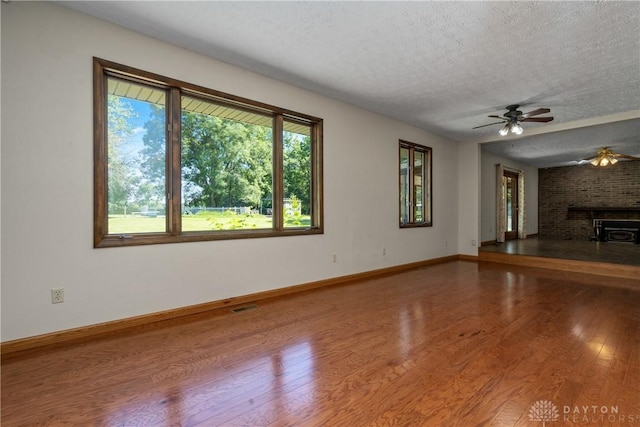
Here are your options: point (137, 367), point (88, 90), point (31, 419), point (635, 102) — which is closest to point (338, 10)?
point (88, 90)

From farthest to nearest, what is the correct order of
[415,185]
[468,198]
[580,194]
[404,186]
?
[580,194] < [468,198] < [415,185] < [404,186]

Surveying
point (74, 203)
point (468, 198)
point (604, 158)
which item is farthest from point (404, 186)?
point (604, 158)

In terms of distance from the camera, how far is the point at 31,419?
1.59 meters

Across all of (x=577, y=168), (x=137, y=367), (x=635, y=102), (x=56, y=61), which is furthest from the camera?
(x=577, y=168)

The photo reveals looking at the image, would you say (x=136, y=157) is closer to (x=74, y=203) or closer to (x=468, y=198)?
(x=74, y=203)

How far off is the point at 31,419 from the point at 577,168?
13.3 meters

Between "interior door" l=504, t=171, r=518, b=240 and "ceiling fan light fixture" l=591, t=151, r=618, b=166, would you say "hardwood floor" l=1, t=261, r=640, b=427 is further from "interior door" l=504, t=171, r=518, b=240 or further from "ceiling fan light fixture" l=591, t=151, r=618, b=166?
"interior door" l=504, t=171, r=518, b=240

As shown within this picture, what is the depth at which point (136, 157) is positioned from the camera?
2.99 metres

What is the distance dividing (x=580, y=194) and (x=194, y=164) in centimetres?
1191

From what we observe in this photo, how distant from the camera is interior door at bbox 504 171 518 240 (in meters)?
9.10

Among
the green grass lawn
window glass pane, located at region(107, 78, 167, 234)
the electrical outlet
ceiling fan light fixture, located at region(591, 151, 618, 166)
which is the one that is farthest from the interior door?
the electrical outlet

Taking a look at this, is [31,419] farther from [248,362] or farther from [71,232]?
[71,232]

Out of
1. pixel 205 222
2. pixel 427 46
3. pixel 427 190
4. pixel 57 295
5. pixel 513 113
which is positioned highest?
pixel 427 46

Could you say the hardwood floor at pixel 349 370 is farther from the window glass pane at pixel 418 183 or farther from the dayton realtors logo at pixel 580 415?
the window glass pane at pixel 418 183
